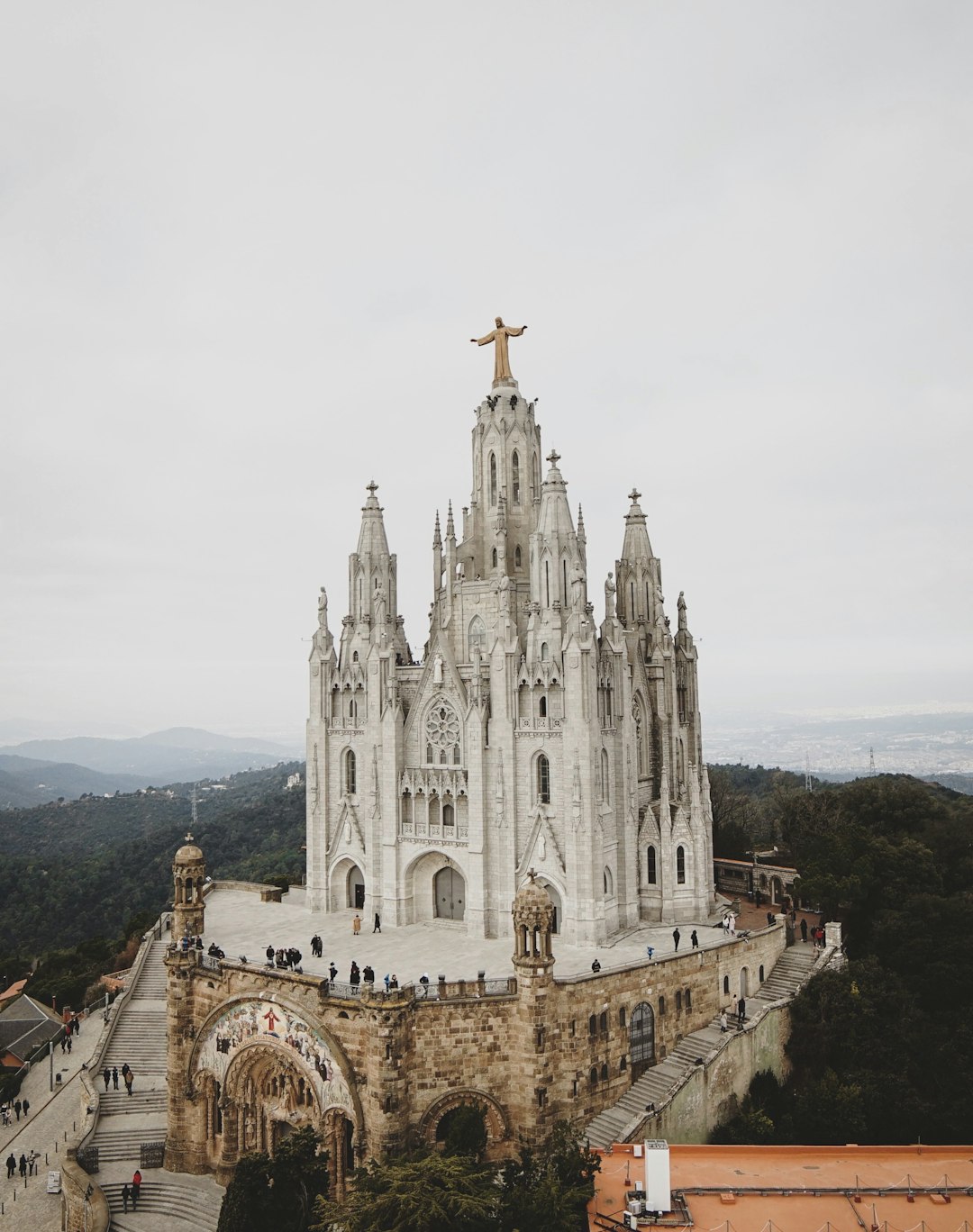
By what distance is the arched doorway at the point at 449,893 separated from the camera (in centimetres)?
3931

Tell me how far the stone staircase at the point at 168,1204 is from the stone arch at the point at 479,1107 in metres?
7.18

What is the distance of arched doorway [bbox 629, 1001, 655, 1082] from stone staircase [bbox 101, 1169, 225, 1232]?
45.2 ft

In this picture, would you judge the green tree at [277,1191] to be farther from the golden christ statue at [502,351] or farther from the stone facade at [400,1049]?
the golden christ statue at [502,351]

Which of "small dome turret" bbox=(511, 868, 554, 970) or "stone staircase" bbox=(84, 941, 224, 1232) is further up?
"small dome turret" bbox=(511, 868, 554, 970)

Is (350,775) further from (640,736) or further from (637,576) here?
(637,576)

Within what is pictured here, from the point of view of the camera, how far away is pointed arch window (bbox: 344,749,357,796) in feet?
137

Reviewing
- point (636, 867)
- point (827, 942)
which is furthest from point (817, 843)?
point (636, 867)

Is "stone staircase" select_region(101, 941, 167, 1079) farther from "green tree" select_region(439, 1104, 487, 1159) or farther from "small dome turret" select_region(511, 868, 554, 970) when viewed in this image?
"small dome turret" select_region(511, 868, 554, 970)

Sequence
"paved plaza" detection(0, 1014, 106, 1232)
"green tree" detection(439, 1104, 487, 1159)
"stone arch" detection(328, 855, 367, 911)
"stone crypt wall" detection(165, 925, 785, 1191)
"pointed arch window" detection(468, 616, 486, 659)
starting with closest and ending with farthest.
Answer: "green tree" detection(439, 1104, 487, 1159)
"stone crypt wall" detection(165, 925, 785, 1191)
"paved plaza" detection(0, 1014, 106, 1232)
"pointed arch window" detection(468, 616, 486, 659)
"stone arch" detection(328, 855, 367, 911)

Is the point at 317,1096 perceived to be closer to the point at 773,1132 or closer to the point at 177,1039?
the point at 177,1039

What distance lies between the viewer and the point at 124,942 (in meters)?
56.9

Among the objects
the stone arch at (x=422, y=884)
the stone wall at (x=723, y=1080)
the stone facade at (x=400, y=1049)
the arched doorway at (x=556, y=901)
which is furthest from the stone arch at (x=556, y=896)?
the stone wall at (x=723, y=1080)

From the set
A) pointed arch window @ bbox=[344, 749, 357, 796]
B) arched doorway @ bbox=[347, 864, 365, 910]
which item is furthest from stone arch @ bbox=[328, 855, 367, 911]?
pointed arch window @ bbox=[344, 749, 357, 796]

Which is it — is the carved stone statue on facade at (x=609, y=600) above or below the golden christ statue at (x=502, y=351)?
below
